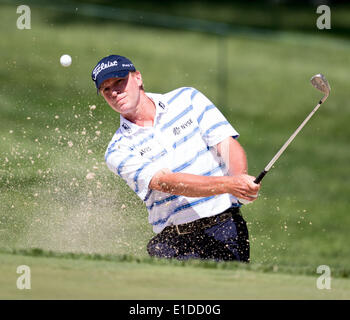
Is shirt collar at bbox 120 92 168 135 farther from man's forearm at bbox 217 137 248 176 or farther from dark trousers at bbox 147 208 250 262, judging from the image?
dark trousers at bbox 147 208 250 262

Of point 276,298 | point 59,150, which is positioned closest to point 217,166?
point 276,298

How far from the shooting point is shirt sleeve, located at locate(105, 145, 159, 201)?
5.65m

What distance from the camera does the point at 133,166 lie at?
5.66 metres

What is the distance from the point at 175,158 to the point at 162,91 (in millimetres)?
8862

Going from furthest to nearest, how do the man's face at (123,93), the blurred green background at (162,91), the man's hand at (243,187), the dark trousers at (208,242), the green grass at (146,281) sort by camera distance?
1. the blurred green background at (162,91)
2. the dark trousers at (208,242)
3. the man's face at (123,93)
4. the man's hand at (243,187)
5. the green grass at (146,281)

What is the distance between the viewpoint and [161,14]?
2069cm

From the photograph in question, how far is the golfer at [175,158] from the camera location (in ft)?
18.7

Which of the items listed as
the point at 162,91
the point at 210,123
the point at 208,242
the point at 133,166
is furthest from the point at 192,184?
the point at 162,91

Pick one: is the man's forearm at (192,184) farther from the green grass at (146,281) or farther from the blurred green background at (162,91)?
the blurred green background at (162,91)

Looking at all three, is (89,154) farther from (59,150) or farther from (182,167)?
(182,167)

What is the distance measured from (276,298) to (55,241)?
9.78ft

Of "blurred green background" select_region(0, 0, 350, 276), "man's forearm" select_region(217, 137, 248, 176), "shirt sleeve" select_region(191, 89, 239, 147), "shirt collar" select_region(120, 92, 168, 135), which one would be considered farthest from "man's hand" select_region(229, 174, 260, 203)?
"blurred green background" select_region(0, 0, 350, 276)

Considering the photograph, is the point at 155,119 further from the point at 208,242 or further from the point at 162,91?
the point at 162,91

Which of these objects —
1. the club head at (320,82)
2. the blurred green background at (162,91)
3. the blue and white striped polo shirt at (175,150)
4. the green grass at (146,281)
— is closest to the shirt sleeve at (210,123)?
the blue and white striped polo shirt at (175,150)
